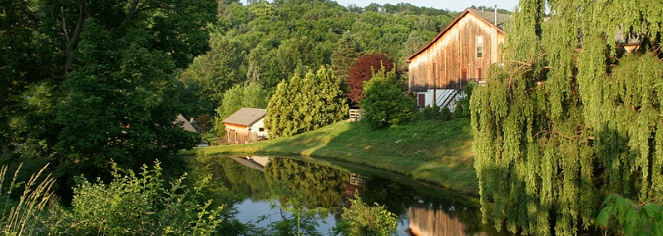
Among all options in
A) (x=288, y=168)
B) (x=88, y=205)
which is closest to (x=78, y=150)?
(x=88, y=205)

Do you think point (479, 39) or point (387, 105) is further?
point (387, 105)

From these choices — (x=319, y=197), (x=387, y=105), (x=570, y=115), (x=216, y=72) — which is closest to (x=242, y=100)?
(x=216, y=72)

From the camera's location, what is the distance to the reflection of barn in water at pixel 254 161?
124ft

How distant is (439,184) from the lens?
88.9ft

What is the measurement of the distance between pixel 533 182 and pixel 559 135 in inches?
57.2

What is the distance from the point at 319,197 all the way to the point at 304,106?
24.2 meters

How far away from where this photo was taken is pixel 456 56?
38219 millimetres

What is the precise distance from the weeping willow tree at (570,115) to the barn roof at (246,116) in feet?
128

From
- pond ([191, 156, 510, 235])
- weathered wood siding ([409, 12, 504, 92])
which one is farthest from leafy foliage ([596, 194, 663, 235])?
weathered wood siding ([409, 12, 504, 92])

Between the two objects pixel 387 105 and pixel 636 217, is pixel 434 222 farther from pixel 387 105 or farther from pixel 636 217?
pixel 387 105

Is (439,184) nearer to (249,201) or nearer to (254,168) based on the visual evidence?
(249,201)

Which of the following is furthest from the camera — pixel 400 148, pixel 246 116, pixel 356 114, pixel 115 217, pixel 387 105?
pixel 246 116

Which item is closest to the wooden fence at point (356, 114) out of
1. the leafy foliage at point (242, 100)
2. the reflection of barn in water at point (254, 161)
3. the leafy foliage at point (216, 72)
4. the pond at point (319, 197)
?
the pond at point (319, 197)

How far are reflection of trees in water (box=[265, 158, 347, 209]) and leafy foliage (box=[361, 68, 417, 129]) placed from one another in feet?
21.1
